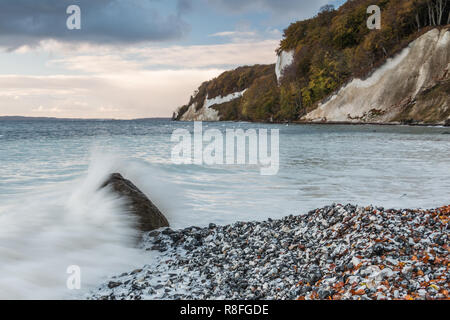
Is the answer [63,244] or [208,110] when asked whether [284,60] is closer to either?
[208,110]

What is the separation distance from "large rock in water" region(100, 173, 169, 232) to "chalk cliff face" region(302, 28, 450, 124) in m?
42.1

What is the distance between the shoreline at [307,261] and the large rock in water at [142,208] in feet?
1.24

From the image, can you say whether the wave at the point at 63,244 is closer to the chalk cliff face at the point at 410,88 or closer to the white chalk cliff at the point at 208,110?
the chalk cliff face at the point at 410,88

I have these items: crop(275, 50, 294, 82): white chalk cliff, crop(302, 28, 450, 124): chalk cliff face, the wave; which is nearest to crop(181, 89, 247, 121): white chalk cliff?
crop(275, 50, 294, 82): white chalk cliff

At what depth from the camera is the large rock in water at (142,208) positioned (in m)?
6.53

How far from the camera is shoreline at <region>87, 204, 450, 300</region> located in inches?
144

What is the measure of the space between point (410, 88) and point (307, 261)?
46996mm

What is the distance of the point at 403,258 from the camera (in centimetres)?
405

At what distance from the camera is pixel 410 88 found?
44.6 metres

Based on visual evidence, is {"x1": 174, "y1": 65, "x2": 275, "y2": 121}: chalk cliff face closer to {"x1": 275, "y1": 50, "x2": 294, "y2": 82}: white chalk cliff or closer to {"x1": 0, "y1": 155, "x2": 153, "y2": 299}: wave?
{"x1": 275, "y1": 50, "x2": 294, "y2": 82}: white chalk cliff

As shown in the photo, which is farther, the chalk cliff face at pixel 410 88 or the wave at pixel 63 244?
the chalk cliff face at pixel 410 88

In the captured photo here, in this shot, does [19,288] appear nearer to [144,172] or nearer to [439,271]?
[439,271]

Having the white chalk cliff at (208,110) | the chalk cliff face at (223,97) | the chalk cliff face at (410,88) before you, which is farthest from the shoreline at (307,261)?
the white chalk cliff at (208,110)
